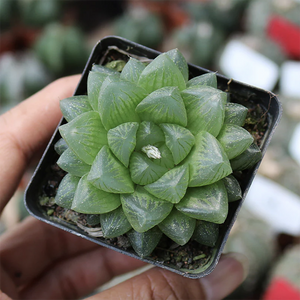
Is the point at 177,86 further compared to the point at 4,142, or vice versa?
the point at 4,142

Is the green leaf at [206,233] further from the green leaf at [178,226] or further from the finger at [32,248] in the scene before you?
the finger at [32,248]

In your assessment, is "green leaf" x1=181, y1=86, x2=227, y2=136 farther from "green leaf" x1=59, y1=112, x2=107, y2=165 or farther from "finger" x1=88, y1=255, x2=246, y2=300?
"finger" x1=88, y1=255, x2=246, y2=300

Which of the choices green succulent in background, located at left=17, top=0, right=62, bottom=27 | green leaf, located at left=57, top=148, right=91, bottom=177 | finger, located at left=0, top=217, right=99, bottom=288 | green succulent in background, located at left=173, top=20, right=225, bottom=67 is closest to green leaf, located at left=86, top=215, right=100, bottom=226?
green leaf, located at left=57, top=148, right=91, bottom=177

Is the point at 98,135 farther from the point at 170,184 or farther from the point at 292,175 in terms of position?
the point at 292,175

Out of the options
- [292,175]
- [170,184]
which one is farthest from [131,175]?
[292,175]

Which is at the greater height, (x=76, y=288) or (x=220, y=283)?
(x=220, y=283)

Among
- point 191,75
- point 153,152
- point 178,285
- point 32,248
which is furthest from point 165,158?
→ point 32,248

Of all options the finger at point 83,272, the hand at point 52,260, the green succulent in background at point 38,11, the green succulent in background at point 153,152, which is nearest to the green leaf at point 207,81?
the green succulent in background at point 153,152
